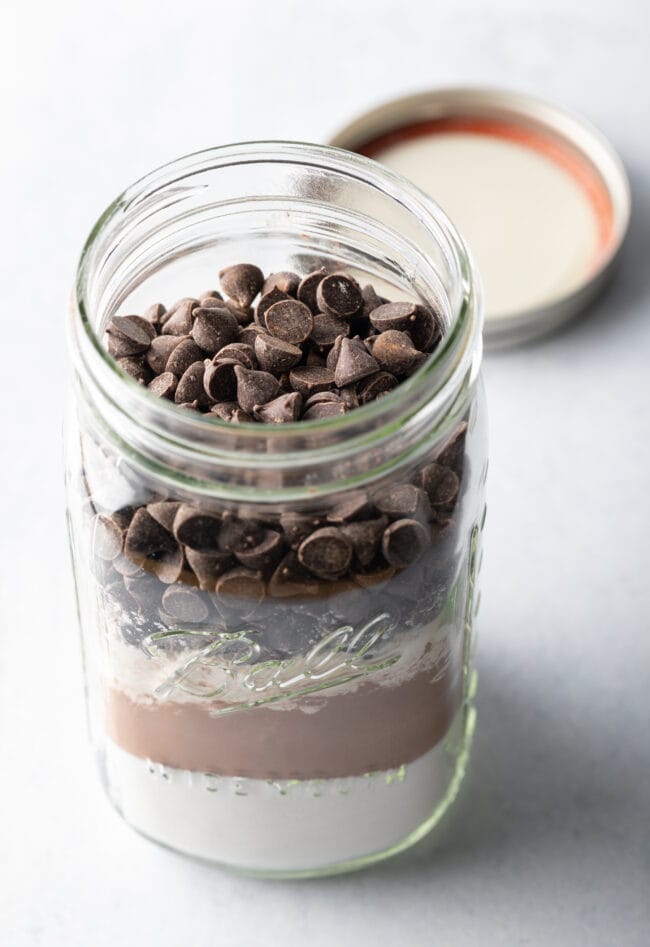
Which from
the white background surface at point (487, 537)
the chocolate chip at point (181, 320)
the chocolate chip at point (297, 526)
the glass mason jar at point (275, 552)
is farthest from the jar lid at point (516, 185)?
the chocolate chip at point (297, 526)

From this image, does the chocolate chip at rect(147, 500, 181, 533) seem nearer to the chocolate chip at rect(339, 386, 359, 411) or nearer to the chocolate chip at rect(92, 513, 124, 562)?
the chocolate chip at rect(92, 513, 124, 562)

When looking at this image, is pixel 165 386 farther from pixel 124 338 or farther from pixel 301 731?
pixel 301 731

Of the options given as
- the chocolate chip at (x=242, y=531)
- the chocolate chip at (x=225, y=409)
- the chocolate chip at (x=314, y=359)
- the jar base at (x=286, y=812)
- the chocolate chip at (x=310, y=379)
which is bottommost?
the jar base at (x=286, y=812)

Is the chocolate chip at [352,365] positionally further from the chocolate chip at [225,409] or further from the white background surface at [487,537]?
the white background surface at [487,537]

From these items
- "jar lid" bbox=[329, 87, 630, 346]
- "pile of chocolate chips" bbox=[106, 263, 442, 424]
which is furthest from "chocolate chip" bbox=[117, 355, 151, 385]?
"jar lid" bbox=[329, 87, 630, 346]

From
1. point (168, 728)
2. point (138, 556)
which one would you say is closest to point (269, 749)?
point (168, 728)

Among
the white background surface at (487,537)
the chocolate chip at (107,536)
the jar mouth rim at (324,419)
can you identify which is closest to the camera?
the jar mouth rim at (324,419)

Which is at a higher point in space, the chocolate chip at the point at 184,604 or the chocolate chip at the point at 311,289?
the chocolate chip at the point at 311,289
